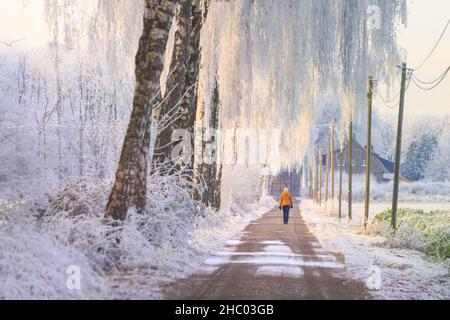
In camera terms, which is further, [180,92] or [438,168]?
[438,168]

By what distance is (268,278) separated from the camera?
8.95 metres

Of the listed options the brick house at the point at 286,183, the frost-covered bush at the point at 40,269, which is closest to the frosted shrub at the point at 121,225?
the frost-covered bush at the point at 40,269

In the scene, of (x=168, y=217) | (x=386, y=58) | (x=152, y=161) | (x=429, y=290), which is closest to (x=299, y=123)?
(x=386, y=58)

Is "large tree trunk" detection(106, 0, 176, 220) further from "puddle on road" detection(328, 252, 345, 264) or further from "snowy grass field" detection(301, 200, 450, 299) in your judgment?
"puddle on road" detection(328, 252, 345, 264)

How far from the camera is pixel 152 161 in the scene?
1299cm

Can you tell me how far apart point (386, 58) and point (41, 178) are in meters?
9.55

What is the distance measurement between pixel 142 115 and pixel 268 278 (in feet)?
9.48

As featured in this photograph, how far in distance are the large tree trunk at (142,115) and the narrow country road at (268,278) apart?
1461mm

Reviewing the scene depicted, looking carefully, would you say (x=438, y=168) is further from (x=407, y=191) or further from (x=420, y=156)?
(x=407, y=191)

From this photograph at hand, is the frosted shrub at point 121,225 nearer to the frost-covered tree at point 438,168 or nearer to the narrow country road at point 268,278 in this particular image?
the narrow country road at point 268,278

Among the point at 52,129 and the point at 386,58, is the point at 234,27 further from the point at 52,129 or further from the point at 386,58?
the point at 52,129

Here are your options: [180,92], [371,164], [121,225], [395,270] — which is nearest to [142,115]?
[121,225]

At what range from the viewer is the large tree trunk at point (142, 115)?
9578mm

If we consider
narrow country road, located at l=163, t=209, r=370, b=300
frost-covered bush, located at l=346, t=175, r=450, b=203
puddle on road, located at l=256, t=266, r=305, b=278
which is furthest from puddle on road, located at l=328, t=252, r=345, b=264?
frost-covered bush, located at l=346, t=175, r=450, b=203
